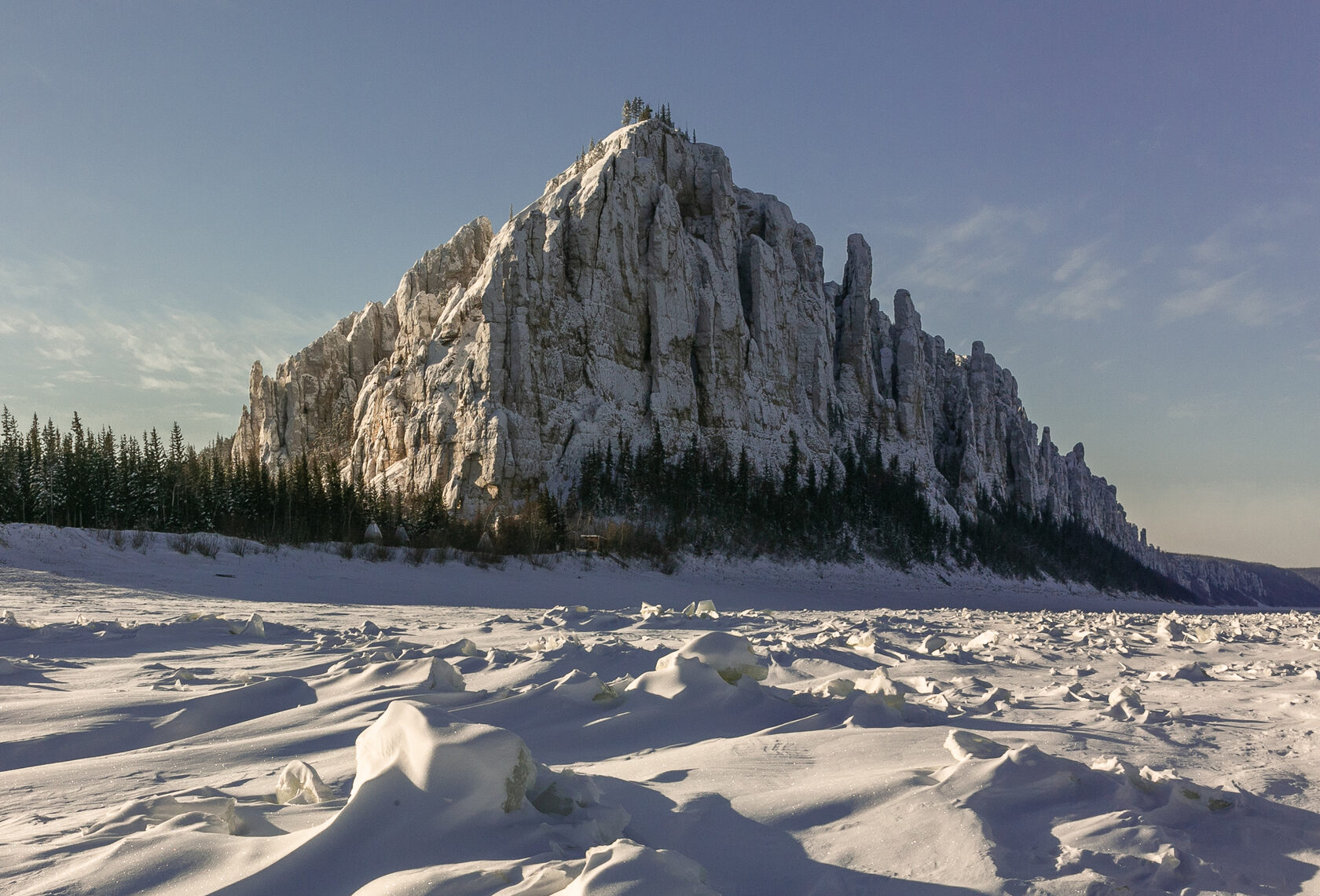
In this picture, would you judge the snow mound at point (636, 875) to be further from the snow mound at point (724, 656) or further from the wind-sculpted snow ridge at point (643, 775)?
the snow mound at point (724, 656)

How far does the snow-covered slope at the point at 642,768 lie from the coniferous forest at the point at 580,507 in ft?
→ 70.4

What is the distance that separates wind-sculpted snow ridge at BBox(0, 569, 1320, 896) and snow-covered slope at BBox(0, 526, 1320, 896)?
13 millimetres

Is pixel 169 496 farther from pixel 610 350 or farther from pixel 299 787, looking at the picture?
pixel 299 787

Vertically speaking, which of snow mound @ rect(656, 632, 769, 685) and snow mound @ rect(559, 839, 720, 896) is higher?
snow mound @ rect(656, 632, 769, 685)

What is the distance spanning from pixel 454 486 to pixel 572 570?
21.2m

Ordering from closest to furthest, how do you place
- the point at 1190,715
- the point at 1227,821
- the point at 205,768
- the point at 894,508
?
the point at 1227,821
the point at 205,768
the point at 1190,715
the point at 894,508

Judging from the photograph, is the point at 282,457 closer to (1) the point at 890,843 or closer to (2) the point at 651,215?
(2) the point at 651,215

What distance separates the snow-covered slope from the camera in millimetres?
2145

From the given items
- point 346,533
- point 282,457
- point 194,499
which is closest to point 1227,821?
point 346,533

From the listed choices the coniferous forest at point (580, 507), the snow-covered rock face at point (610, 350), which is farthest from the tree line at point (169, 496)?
the snow-covered rock face at point (610, 350)

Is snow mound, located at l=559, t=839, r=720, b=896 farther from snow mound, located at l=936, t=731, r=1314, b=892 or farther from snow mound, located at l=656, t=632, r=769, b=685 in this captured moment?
snow mound, located at l=656, t=632, r=769, b=685

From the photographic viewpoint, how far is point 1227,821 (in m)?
2.67

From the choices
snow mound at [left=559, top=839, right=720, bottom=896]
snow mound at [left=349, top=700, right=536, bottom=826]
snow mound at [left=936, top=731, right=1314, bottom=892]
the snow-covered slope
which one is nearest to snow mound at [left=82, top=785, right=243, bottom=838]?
the snow-covered slope

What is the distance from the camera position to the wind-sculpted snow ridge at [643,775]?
7.01 feet
